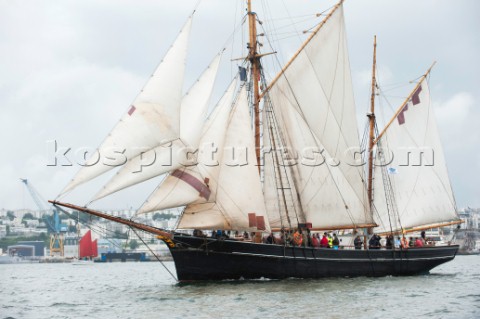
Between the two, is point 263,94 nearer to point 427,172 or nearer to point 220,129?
point 220,129

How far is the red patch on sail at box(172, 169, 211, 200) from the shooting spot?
45.2 meters

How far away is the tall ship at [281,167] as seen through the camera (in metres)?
43.9

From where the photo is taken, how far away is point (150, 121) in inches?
1688

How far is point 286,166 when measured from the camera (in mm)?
53188

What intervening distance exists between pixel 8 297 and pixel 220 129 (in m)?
16.5

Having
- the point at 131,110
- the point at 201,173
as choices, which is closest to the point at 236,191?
the point at 201,173

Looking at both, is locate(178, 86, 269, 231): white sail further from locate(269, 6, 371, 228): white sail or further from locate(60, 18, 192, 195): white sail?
locate(269, 6, 371, 228): white sail

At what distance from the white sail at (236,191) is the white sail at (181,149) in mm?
2427

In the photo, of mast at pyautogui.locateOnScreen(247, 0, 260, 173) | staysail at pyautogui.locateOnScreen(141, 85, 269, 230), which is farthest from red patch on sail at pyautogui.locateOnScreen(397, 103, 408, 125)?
staysail at pyautogui.locateOnScreen(141, 85, 269, 230)

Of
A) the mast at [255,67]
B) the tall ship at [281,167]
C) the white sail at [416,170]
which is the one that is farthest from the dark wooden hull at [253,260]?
the white sail at [416,170]

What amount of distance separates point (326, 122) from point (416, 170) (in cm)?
1153

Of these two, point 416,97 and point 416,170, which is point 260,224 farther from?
point 416,97

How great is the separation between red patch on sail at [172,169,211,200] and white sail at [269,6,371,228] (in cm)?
911

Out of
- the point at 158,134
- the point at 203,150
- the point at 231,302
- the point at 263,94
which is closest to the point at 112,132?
the point at 158,134
